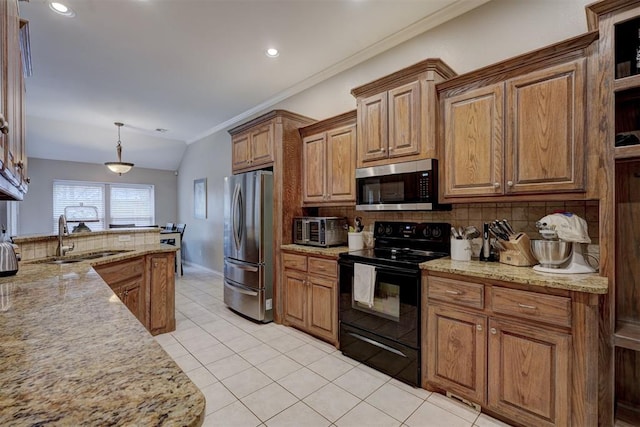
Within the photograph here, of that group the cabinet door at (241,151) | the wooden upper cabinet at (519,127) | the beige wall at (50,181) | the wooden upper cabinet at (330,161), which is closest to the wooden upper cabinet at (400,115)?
the wooden upper cabinet at (519,127)

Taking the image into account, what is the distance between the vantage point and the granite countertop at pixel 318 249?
112 inches

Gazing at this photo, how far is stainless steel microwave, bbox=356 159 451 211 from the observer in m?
2.35

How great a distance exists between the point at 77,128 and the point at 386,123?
20.6 ft

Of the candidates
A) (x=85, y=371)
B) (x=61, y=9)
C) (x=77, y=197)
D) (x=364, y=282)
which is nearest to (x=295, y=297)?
(x=364, y=282)

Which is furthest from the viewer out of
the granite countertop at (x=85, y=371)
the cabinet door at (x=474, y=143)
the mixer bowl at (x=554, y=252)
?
the cabinet door at (x=474, y=143)

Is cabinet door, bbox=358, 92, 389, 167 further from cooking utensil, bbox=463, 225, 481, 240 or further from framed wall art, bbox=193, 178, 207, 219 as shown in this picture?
framed wall art, bbox=193, 178, 207, 219

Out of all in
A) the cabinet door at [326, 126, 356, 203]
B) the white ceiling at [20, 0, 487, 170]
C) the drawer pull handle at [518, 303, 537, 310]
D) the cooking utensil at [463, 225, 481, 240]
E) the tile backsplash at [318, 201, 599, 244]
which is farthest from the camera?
the cabinet door at [326, 126, 356, 203]

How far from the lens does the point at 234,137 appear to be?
4066mm

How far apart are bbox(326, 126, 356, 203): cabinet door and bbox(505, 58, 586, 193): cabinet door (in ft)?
4.52

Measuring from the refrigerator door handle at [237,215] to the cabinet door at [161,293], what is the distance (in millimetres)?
735

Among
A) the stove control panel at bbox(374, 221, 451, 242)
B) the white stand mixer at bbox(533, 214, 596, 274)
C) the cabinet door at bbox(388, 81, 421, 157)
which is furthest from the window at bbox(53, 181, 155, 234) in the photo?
the white stand mixer at bbox(533, 214, 596, 274)

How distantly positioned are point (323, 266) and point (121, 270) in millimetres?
1824

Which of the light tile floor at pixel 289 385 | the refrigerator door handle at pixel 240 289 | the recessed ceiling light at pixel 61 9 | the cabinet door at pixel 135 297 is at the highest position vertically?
the recessed ceiling light at pixel 61 9

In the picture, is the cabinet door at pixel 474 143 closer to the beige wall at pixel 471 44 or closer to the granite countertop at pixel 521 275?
the beige wall at pixel 471 44
